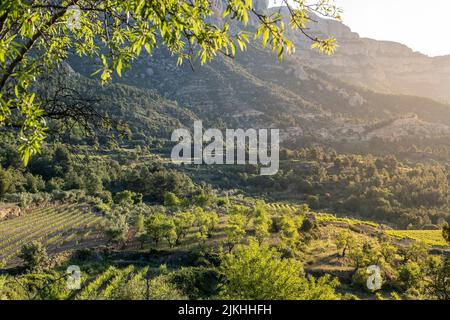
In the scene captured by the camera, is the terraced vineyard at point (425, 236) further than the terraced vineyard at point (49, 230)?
Yes

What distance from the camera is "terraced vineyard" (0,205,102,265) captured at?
113 ft

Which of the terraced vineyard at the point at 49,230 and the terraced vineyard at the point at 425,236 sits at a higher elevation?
the terraced vineyard at the point at 49,230

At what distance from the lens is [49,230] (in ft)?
134

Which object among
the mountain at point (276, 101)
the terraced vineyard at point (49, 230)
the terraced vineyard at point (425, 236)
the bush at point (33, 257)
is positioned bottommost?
the terraced vineyard at point (425, 236)

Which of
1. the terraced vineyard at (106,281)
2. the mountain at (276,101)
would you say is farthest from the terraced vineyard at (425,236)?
the mountain at (276,101)

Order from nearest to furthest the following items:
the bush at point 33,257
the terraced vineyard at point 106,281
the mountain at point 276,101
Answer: the terraced vineyard at point 106,281 → the bush at point 33,257 → the mountain at point 276,101

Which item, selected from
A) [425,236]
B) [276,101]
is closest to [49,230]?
[425,236]

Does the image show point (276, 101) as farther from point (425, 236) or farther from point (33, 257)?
point (33, 257)

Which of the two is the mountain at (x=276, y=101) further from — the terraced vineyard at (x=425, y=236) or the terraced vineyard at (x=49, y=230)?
the terraced vineyard at (x=425, y=236)

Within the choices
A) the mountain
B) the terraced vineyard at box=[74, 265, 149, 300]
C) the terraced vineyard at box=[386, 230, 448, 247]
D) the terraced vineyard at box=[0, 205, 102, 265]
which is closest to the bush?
the terraced vineyard at box=[0, 205, 102, 265]

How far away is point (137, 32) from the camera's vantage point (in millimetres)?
4234

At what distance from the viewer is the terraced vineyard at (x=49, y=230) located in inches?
1357

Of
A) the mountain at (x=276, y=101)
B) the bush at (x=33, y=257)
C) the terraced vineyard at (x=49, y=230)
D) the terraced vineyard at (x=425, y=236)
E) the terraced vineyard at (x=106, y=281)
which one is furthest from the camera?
the mountain at (x=276, y=101)
